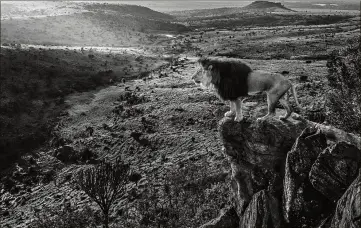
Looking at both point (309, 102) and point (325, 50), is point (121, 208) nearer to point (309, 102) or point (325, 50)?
point (309, 102)

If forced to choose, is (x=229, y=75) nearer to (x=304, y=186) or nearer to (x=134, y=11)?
(x=304, y=186)

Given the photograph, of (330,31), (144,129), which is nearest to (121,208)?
(144,129)

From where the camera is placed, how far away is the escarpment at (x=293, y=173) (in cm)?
892

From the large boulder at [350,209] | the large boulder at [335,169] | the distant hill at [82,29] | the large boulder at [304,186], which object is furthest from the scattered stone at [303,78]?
the distant hill at [82,29]

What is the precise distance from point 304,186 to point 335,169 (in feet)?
4.32

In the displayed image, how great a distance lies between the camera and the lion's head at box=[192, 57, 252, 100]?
36.8 ft

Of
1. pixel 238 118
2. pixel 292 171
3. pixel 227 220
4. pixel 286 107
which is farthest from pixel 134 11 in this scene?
pixel 292 171

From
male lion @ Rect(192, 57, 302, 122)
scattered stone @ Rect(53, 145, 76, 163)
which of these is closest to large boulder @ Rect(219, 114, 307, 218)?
male lion @ Rect(192, 57, 302, 122)

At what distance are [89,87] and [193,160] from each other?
30.9 m

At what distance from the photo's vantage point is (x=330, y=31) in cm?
8438

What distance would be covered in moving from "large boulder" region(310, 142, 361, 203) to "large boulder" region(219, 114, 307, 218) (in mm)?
1914

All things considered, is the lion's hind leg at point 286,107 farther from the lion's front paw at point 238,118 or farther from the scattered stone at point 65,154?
the scattered stone at point 65,154

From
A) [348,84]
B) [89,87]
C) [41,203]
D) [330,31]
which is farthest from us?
[330,31]

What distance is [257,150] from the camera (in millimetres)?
12453
